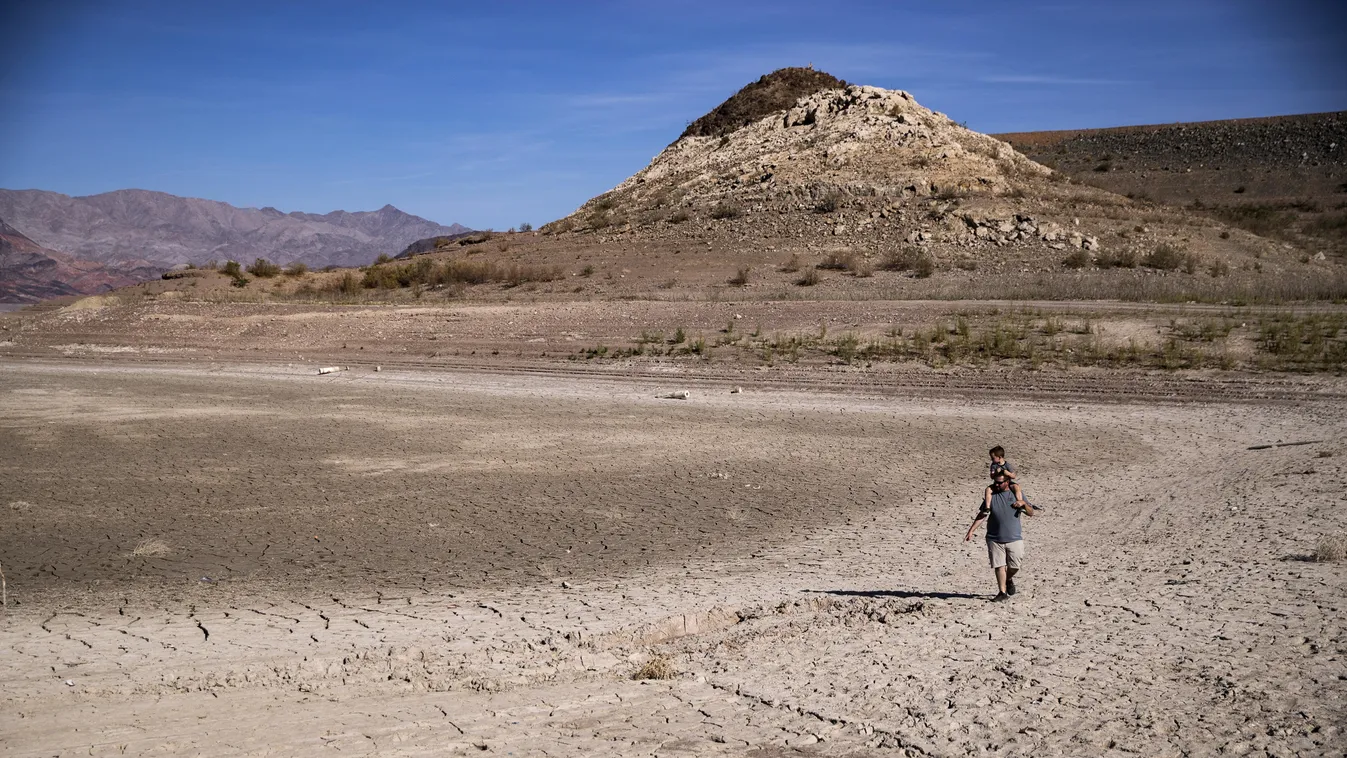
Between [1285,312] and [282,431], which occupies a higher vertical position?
[1285,312]

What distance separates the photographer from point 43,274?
56.9 m

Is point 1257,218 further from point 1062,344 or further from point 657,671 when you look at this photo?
point 657,671

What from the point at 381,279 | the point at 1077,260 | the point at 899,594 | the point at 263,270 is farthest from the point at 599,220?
the point at 899,594

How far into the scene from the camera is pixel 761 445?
1321 cm

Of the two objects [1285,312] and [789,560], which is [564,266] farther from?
[789,560]

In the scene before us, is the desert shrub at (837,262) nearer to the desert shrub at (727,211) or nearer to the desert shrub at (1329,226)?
the desert shrub at (727,211)

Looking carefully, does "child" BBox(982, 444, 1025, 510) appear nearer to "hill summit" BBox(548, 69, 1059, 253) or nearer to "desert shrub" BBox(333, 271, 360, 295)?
"hill summit" BBox(548, 69, 1059, 253)

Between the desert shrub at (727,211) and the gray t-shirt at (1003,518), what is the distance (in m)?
34.7

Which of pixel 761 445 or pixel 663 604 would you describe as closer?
pixel 663 604

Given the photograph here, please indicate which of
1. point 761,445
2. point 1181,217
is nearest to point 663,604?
point 761,445

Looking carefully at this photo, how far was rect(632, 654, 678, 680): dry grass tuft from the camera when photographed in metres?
5.73

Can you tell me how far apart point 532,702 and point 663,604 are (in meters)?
1.83

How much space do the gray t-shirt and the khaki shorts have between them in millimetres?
38

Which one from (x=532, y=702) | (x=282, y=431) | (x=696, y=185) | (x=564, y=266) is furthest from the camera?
(x=696, y=185)
